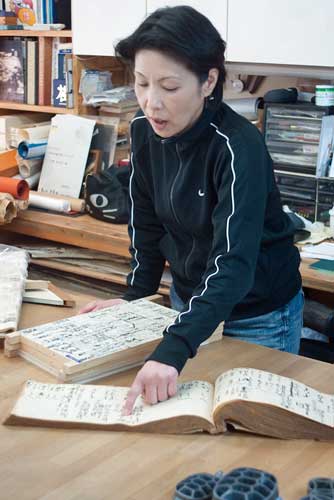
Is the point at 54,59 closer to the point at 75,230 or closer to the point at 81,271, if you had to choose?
the point at 75,230

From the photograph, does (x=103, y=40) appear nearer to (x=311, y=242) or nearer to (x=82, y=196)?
(x=82, y=196)

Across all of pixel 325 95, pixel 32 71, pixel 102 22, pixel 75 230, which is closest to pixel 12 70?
pixel 32 71

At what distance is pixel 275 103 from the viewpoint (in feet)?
9.35

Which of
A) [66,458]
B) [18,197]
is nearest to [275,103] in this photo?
[18,197]

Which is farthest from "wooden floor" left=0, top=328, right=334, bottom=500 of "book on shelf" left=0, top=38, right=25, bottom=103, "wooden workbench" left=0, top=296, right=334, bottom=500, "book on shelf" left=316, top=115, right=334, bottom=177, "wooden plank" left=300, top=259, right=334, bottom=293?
"book on shelf" left=0, top=38, right=25, bottom=103

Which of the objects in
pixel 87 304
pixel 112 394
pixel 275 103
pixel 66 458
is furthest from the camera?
pixel 275 103

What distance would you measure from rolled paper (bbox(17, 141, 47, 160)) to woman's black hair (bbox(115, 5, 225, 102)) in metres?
1.90

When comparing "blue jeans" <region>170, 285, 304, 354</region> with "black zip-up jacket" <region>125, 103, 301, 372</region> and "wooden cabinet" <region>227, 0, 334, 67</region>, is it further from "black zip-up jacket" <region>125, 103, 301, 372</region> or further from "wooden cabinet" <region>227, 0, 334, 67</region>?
"wooden cabinet" <region>227, 0, 334, 67</region>

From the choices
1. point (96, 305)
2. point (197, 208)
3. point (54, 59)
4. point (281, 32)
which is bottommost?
point (96, 305)

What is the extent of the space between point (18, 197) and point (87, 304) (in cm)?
138

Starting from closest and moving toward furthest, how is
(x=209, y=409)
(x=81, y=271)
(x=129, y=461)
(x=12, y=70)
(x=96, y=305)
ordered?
(x=129, y=461) → (x=209, y=409) → (x=96, y=305) → (x=81, y=271) → (x=12, y=70)

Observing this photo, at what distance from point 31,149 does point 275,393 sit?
2315 mm

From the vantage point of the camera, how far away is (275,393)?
1272mm

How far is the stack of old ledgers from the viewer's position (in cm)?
144
